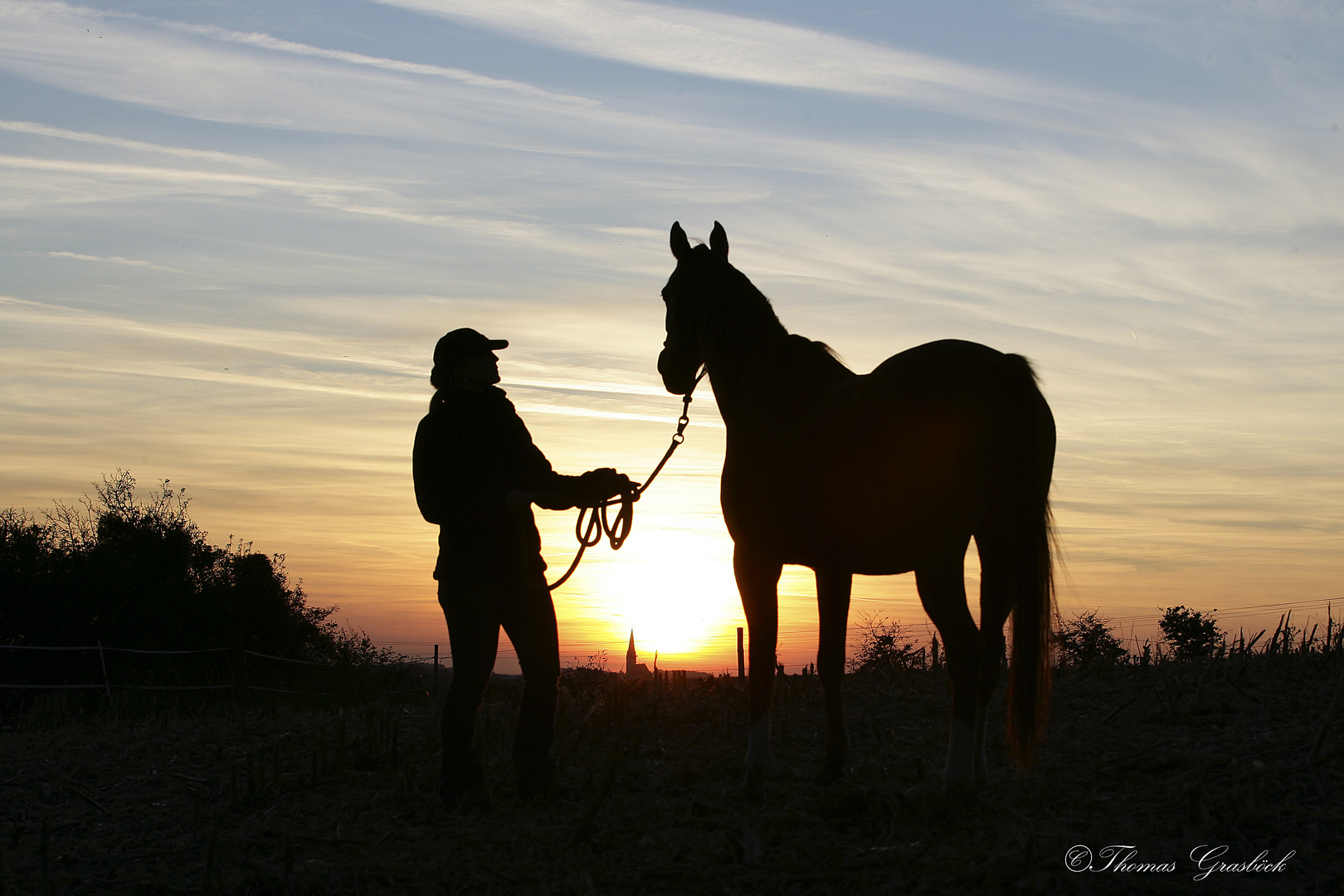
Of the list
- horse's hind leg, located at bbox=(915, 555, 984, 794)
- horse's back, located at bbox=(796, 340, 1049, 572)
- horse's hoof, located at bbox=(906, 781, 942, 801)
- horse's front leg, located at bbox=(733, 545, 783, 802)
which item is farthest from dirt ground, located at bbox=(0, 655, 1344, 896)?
horse's back, located at bbox=(796, 340, 1049, 572)

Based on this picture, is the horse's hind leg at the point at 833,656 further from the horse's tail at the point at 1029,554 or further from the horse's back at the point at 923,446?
the horse's tail at the point at 1029,554

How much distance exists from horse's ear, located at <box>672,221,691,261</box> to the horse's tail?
76.5 inches

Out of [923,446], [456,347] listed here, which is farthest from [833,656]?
[456,347]

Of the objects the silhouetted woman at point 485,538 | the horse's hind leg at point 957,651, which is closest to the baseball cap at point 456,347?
the silhouetted woman at point 485,538

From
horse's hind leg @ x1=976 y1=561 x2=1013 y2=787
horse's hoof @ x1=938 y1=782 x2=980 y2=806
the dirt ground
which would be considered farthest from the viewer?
horse's hind leg @ x1=976 y1=561 x2=1013 y2=787

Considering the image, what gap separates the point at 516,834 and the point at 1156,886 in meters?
2.62

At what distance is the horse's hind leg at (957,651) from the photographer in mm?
4309

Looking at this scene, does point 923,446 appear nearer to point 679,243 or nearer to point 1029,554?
point 1029,554

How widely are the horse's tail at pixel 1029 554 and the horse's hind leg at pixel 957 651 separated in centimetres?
28

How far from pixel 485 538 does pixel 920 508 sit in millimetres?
2191

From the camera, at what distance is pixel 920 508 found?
4.38m

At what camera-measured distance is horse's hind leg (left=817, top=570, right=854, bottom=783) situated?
5.14 meters

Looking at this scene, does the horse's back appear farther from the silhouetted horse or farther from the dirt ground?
the dirt ground

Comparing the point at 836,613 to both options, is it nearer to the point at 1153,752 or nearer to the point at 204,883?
the point at 1153,752
